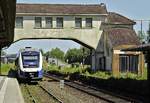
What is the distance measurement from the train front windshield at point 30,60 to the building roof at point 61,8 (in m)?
25.7

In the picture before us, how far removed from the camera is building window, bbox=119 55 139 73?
60.2 metres

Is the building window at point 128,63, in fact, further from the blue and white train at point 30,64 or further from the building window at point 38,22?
the blue and white train at point 30,64

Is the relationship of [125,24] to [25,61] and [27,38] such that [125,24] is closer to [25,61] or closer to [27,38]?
[27,38]

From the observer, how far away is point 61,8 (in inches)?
2808

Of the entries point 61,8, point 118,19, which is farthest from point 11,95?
point 61,8

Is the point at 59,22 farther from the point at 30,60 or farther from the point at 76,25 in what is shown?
the point at 30,60

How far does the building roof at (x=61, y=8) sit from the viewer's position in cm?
6944

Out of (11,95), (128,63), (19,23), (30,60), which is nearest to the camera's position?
(11,95)

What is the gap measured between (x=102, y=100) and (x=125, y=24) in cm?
4280

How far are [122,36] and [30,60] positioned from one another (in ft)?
75.7

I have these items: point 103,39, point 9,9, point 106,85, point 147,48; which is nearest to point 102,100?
point 147,48

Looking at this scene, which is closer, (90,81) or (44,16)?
(90,81)

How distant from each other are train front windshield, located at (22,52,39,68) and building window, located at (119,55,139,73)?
18.7m

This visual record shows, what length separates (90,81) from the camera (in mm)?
44594
